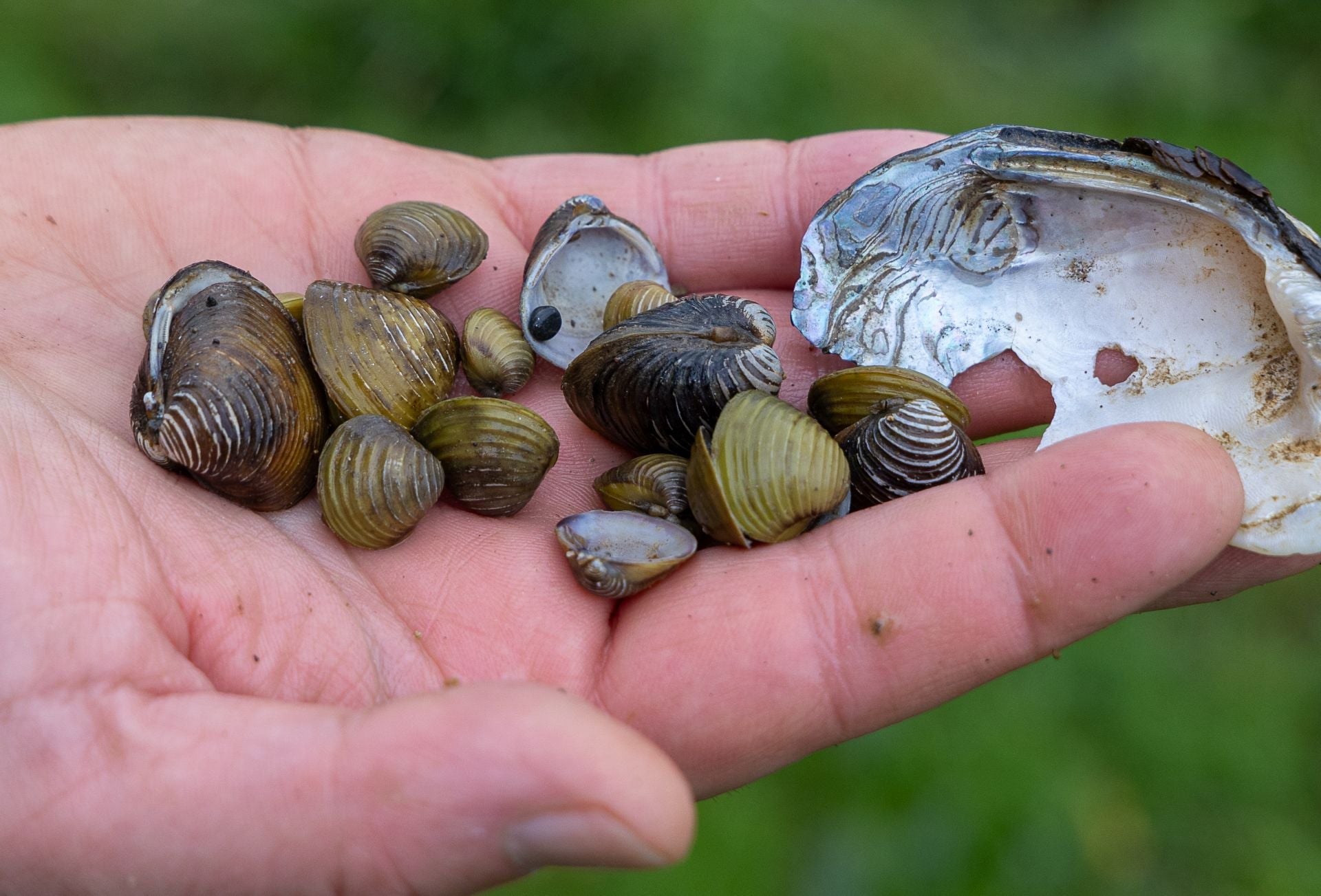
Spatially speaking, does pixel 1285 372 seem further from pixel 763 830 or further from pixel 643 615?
pixel 763 830

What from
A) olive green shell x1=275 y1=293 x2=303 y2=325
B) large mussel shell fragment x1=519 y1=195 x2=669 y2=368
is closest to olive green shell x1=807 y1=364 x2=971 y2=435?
large mussel shell fragment x1=519 y1=195 x2=669 y2=368

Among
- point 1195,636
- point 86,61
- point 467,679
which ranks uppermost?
point 86,61

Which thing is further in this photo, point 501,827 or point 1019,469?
point 1019,469

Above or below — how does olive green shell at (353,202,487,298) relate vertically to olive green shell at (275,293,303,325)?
above

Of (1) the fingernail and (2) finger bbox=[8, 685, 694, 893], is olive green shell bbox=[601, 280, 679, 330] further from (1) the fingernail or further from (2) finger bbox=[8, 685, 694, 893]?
(1) the fingernail

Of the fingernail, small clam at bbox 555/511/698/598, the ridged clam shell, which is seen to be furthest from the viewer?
the ridged clam shell

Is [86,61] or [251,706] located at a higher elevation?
[86,61]

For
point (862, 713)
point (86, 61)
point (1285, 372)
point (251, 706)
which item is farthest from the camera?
point (86, 61)

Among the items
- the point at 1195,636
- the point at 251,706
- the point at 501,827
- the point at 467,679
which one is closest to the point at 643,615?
the point at 467,679
